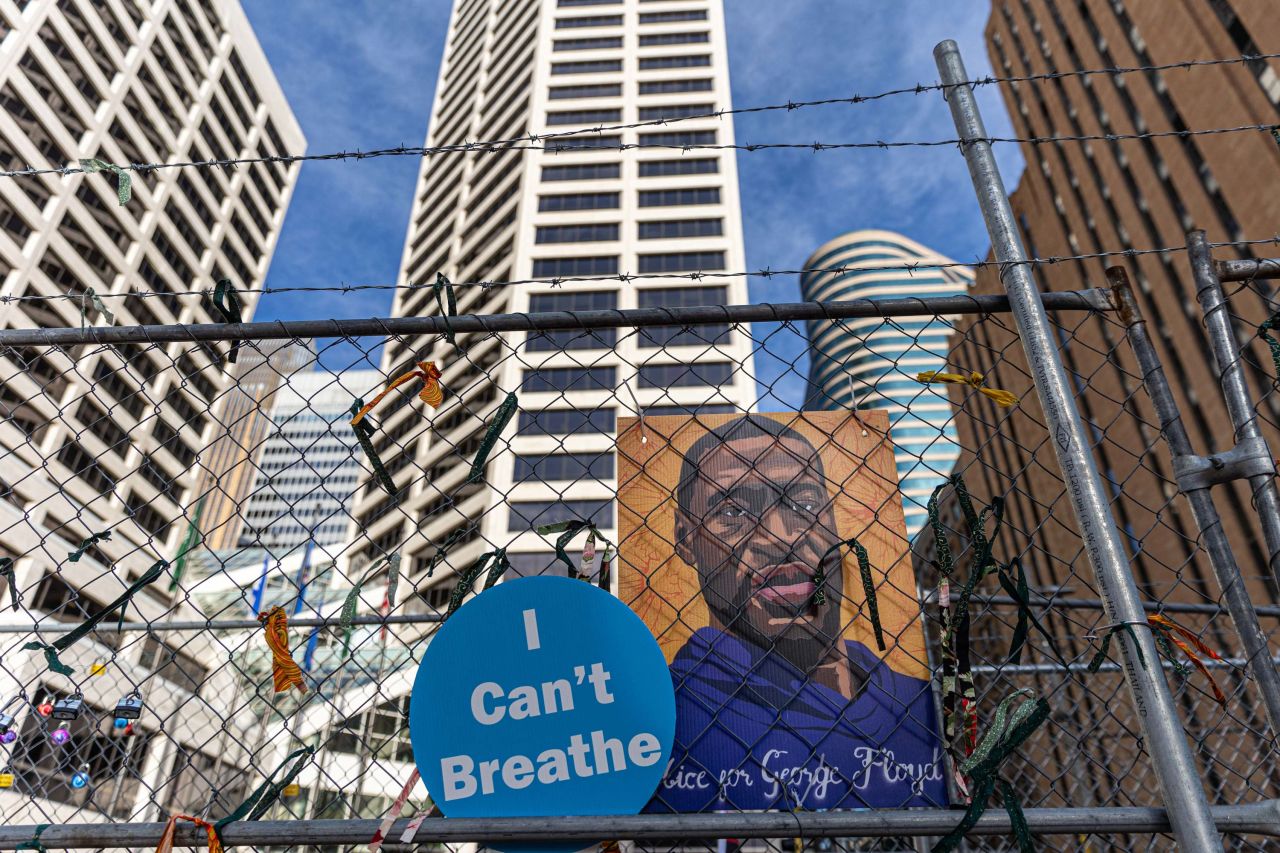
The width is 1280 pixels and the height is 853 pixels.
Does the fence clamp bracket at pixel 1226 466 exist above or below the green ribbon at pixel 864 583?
above

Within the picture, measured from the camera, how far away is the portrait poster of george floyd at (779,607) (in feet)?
5.44

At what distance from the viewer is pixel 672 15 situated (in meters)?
55.0

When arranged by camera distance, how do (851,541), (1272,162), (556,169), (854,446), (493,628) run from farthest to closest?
(556,169)
(1272,162)
(854,446)
(851,541)
(493,628)

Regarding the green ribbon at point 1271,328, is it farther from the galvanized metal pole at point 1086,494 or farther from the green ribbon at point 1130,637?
the green ribbon at point 1130,637

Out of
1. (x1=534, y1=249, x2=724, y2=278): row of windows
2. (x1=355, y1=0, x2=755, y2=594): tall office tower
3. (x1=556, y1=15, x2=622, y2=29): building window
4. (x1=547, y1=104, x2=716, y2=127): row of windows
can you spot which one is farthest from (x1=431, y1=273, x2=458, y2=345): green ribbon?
(x1=556, y1=15, x2=622, y2=29): building window

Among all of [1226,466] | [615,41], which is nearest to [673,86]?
[615,41]

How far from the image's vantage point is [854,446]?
78.4 inches

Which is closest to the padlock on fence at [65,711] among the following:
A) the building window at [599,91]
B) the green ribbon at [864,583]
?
the green ribbon at [864,583]

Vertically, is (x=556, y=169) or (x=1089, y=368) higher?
(x=556, y=169)

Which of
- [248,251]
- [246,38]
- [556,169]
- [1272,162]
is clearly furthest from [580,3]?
[1272,162]

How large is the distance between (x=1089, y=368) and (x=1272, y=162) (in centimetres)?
1188

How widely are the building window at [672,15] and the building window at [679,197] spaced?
51.2ft

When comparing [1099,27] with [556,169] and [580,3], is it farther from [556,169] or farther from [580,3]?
[580,3]

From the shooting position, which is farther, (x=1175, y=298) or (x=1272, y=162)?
(x=1175, y=298)
